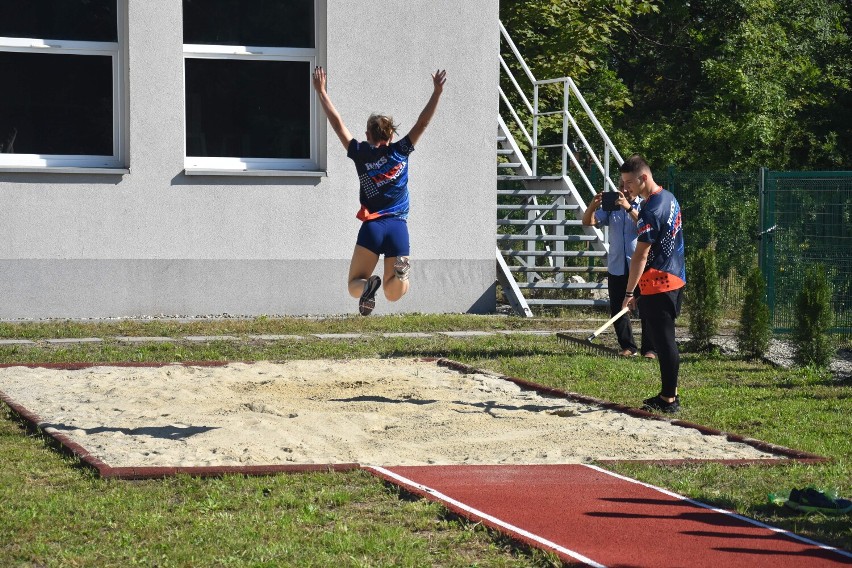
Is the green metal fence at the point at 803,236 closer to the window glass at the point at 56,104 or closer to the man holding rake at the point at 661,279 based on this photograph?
the man holding rake at the point at 661,279

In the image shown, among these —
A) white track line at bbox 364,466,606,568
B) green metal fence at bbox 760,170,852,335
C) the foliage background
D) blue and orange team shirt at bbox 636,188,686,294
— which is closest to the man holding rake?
blue and orange team shirt at bbox 636,188,686,294

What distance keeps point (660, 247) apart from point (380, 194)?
2344mm

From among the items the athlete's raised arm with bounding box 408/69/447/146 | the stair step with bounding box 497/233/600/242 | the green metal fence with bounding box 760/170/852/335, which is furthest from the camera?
the stair step with bounding box 497/233/600/242

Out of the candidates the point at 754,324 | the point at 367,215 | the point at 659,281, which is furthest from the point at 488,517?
the point at 754,324

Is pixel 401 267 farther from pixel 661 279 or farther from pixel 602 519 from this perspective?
pixel 602 519

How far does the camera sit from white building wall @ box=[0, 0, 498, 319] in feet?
54.4

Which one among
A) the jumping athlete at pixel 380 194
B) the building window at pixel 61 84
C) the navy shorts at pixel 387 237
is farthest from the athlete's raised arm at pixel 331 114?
the building window at pixel 61 84

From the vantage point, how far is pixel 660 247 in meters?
10.3

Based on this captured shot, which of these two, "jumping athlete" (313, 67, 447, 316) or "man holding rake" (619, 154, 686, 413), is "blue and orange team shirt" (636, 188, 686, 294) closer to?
"man holding rake" (619, 154, 686, 413)

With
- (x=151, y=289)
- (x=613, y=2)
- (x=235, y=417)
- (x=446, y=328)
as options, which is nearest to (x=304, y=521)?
(x=235, y=417)

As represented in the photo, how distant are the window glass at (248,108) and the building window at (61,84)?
105cm

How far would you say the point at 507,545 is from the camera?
6039 mm

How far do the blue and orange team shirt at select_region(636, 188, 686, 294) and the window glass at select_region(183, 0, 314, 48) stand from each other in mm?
8608

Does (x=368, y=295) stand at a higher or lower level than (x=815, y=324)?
higher
